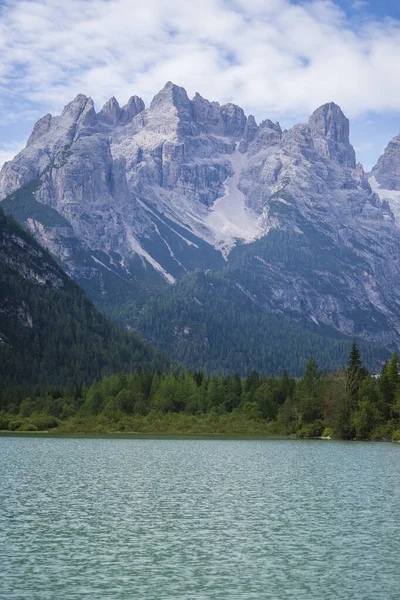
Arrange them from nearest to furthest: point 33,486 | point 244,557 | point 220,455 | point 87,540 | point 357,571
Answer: point 357,571 → point 244,557 → point 87,540 → point 33,486 → point 220,455

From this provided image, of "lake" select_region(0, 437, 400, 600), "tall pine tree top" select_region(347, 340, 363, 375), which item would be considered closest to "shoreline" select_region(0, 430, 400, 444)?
"tall pine tree top" select_region(347, 340, 363, 375)

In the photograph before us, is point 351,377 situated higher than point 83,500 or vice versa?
point 351,377

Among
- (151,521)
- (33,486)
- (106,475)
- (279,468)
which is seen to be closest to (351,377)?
Answer: (279,468)

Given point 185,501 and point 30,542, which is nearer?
point 30,542

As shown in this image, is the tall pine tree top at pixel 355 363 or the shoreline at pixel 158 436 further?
the tall pine tree top at pixel 355 363

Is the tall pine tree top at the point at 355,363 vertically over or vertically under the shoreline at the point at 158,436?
over

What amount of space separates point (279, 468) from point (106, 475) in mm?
22277

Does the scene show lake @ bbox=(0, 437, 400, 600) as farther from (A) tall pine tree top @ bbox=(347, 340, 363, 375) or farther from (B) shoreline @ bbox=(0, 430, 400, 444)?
(A) tall pine tree top @ bbox=(347, 340, 363, 375)

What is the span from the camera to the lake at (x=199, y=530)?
4278 cm

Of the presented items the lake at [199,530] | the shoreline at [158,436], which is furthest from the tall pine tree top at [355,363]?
the lake at [199,530]

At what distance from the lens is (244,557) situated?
49281 mm

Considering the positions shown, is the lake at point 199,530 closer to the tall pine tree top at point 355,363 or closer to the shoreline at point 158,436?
the shoreline at point 158,436

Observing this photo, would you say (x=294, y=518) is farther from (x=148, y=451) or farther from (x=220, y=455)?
(x=148, y=451)

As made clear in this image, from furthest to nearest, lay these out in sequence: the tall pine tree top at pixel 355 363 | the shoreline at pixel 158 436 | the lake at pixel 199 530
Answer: the tall pine tree top at pixel 355 363 < the shoreline at pixel 158 436 < the lake at pixel 199 530
